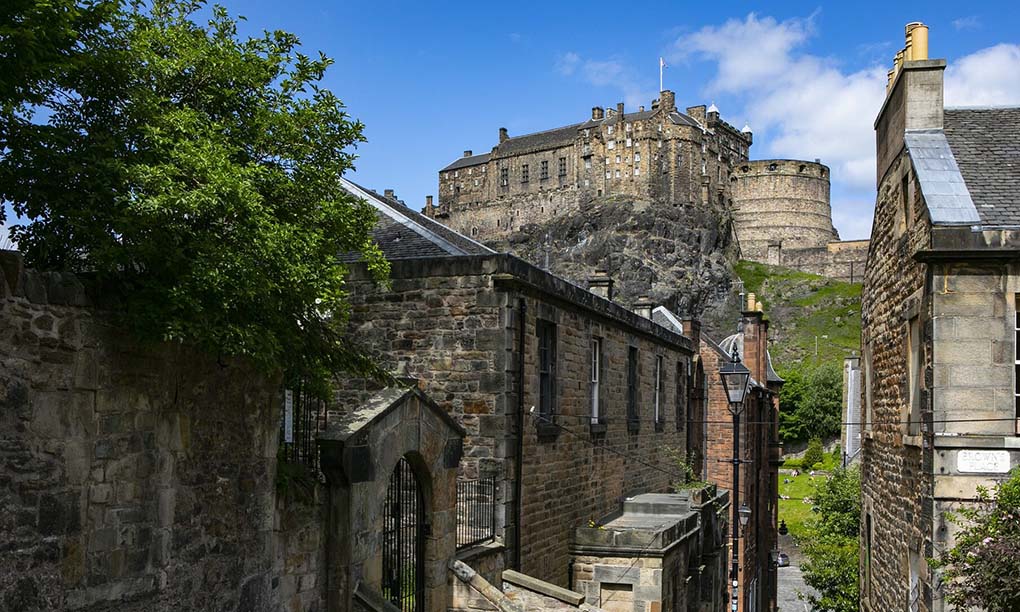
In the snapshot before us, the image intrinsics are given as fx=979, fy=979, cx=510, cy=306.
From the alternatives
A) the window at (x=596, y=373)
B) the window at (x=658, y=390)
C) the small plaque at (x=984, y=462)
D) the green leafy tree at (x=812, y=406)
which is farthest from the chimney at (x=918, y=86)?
the green leafy tree at (x=812, y=406)

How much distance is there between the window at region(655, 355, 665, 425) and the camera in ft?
76.9

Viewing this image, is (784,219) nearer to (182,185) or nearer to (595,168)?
(595,168)

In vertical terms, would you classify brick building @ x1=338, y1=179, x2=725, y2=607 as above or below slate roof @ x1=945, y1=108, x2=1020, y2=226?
below

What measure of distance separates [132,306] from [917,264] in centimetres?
978

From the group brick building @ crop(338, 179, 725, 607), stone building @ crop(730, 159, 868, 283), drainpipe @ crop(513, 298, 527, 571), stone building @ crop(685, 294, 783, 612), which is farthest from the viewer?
stone building @ crop(730, 159, 868, 283)

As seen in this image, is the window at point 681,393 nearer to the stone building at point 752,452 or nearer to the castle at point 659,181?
the stone building at point 752,452

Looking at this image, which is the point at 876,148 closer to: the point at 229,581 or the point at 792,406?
the point at 229,581

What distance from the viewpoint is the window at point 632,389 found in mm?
20812

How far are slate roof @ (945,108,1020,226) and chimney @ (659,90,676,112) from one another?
91.8 meters

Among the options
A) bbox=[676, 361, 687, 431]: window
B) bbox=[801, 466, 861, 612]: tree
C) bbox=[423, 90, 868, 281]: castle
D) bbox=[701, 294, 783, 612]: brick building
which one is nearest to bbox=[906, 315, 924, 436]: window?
bbox=[801, 466, 861, 612]: tree

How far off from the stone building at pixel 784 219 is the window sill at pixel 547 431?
98526 millimetres

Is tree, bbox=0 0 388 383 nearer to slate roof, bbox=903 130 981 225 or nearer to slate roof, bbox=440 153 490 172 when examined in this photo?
slate roof, bbox=903 130 981 225

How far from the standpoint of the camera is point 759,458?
36.1m

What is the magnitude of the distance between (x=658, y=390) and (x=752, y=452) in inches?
461
